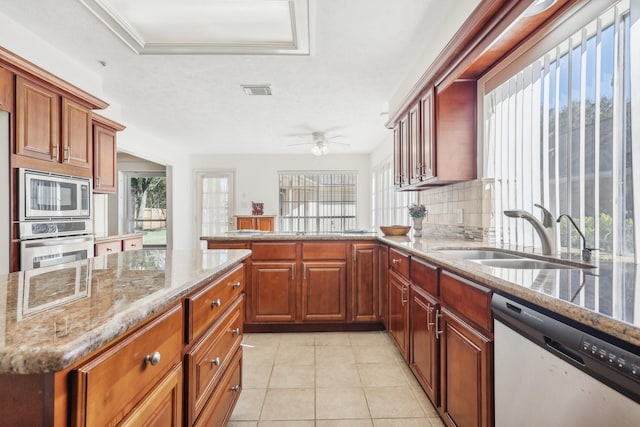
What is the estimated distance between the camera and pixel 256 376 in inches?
91.5

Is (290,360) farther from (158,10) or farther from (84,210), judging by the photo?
A: (158,10)

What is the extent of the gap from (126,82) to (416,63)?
2945 millimetres

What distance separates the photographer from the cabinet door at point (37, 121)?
239 centimetres

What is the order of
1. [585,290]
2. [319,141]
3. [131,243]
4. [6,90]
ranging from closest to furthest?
1. [585,290]
2. [6,90]
3. [131,243]
4. [319,141]

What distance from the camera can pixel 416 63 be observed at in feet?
9.83

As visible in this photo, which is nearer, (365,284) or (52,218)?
(52,218)

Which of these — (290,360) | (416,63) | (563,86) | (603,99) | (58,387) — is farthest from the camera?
(416,63)

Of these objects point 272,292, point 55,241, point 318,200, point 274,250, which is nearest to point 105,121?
point 55,241

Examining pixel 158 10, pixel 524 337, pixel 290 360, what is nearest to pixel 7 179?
pixel 158 10

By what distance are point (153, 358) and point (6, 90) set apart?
2548 mm

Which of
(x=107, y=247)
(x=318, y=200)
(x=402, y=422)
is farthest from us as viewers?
(x=318, y=200)

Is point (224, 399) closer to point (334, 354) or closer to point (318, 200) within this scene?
point (334, 354)

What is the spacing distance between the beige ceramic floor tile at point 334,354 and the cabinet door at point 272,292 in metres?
0.49

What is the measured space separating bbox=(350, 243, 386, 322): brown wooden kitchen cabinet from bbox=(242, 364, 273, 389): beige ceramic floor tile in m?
1.04
